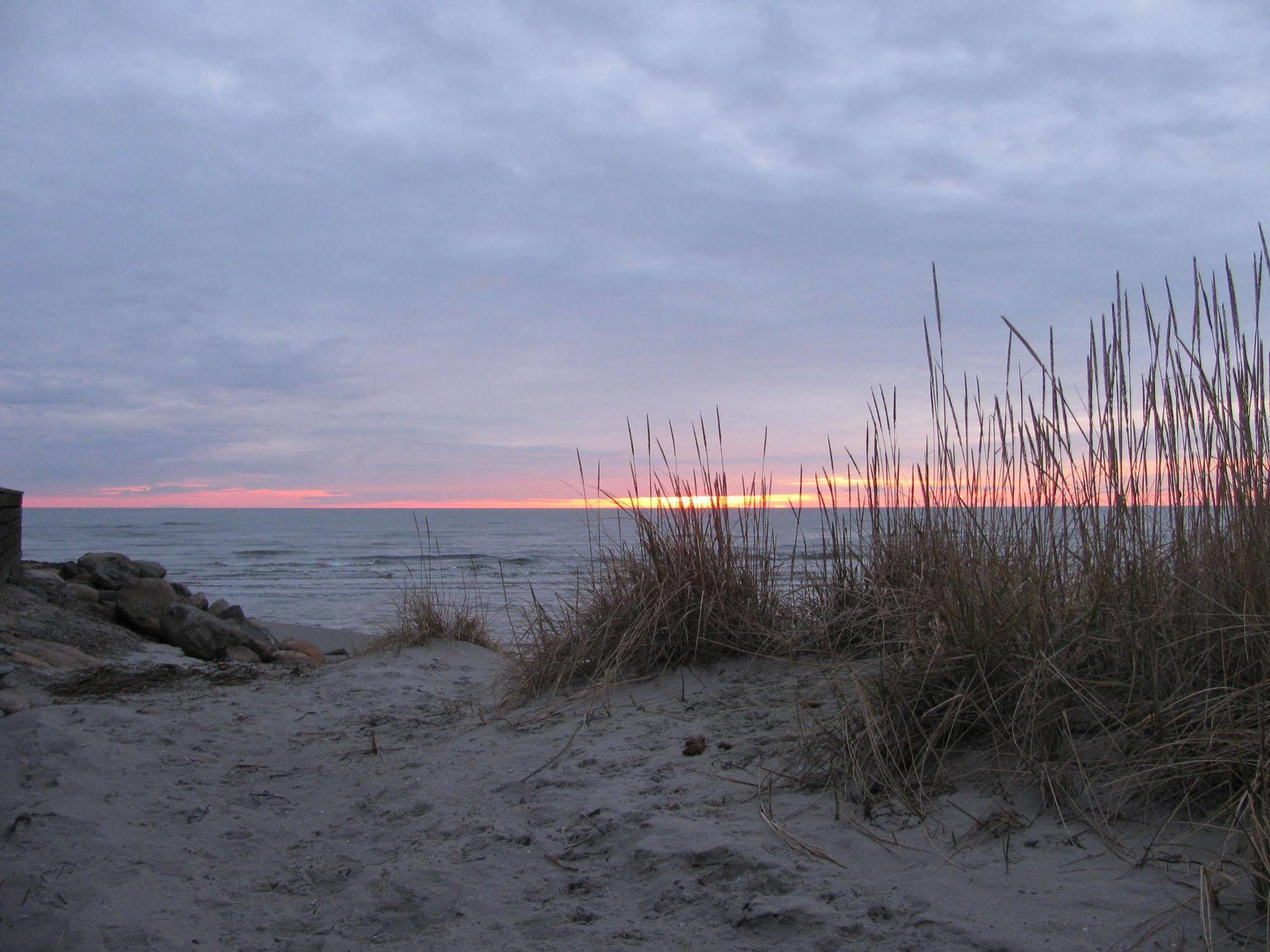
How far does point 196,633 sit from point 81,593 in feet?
4.24

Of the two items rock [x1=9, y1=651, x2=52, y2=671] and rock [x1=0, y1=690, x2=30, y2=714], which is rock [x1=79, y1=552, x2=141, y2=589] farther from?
rock [x1=0, y1=690, x2=30, y2=714]

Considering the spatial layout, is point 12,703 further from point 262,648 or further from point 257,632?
point 257,632

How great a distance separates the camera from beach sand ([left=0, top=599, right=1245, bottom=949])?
67.7 inches

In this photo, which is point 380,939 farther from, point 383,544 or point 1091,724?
point 383,544

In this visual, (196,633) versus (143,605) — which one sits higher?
(143,605)

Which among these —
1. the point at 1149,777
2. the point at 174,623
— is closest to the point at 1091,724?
the point at 1149,777

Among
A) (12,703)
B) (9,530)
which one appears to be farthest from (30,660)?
(9,530)

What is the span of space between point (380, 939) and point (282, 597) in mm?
12572

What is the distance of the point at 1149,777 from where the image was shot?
1907mm

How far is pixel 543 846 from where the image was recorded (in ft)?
7.30

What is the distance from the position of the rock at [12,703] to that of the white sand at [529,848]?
0.29m

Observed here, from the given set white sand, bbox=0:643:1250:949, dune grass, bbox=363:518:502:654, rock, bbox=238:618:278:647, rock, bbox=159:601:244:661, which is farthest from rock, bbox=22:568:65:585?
white sand, bbox=0:643:1250:949

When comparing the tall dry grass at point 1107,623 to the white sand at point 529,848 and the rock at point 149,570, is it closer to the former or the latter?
the white sand at point 529,848

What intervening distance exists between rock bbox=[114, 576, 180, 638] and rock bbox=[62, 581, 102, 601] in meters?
0.20
